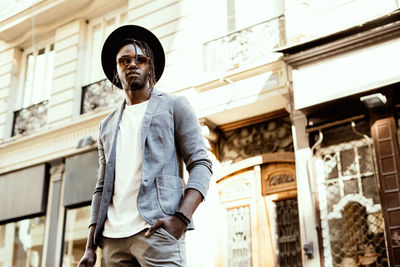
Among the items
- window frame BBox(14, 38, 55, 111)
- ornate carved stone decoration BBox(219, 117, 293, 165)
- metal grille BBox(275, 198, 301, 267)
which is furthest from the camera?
window frame BBox(14, 38, 55, 111)

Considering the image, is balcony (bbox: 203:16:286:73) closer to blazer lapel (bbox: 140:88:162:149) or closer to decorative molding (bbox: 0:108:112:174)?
decorative molding (bbox: 0:108:112:174)

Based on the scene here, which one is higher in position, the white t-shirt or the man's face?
the man's face

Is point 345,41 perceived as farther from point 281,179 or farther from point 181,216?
point 181,216

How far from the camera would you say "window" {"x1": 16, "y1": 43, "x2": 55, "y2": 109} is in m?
12.1

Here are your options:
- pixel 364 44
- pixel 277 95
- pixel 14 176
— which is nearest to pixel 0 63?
pixel 14 176

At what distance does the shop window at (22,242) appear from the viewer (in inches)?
420

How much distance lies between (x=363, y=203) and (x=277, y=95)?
215 cm

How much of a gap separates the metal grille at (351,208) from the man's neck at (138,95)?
Answer: 4.71m

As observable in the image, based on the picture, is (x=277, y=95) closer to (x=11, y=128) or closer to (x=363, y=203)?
(x=363, y=203)

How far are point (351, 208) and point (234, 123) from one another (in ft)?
9.45

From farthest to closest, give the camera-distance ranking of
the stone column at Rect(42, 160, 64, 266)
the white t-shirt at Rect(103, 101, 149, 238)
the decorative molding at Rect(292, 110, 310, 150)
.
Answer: the stone column at Rect(42, 160, 64, 266)
the decorative molding at Rect(292, 110, 310, 150)
the white t-shirt at Rect(103, 101, 149, 238)

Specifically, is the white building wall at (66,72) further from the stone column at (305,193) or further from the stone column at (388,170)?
the stone column at (388,170)

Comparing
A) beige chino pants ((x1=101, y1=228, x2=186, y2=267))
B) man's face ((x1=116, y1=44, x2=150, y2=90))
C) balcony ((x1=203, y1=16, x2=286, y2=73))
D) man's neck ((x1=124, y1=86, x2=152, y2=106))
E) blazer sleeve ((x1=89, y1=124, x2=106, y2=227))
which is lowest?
beige chino pants ((x1=101, y1=228, x2=186, y2=267))

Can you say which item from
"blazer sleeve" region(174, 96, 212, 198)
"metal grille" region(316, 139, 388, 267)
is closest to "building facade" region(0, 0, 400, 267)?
"metal grille" region(316, 139, 388, 267)
